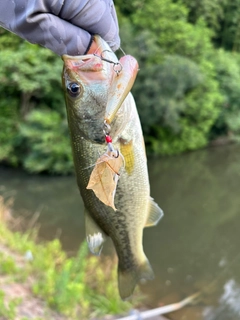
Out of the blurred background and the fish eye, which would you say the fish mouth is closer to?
the fish eye

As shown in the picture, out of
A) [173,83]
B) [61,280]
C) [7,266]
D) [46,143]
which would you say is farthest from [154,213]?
[173,83]

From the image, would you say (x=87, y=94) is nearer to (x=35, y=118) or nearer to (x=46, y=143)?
(x=46, y=143)

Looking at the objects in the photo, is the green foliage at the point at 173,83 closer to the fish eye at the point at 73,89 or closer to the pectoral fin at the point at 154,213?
the pectoral fin at the point at 154,213

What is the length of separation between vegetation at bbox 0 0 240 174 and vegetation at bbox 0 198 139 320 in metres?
5.82

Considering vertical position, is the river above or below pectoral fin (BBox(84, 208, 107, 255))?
below

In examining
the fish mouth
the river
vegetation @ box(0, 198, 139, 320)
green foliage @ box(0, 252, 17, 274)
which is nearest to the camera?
the fish mouth

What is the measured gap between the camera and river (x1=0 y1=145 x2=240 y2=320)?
232 inches

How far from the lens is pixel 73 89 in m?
1.43

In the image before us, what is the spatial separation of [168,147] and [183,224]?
576 cm

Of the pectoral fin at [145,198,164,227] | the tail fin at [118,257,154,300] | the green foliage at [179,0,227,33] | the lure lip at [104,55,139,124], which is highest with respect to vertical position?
the lure lip at [104,55,139,124]

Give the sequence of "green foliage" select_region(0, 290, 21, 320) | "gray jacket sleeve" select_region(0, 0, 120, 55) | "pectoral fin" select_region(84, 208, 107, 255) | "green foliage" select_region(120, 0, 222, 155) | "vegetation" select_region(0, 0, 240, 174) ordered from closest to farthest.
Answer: "gray jacket sleeve" select_region(0, 0, 120, 55) → "pectoral fin" select_region(84, 208, 107, 255) → "green foliage" select_region(0, 290, 21, 320) → "vegetation" select_region(0, 0, 240, 174) → "green foliage" select_region(120, 0, 222, 155)

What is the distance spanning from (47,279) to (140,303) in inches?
62.0

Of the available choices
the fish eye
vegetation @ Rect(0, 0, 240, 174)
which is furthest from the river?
the fish eye

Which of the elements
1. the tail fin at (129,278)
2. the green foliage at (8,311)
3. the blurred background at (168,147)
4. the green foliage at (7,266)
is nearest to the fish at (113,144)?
the tail fin at (129,278)
